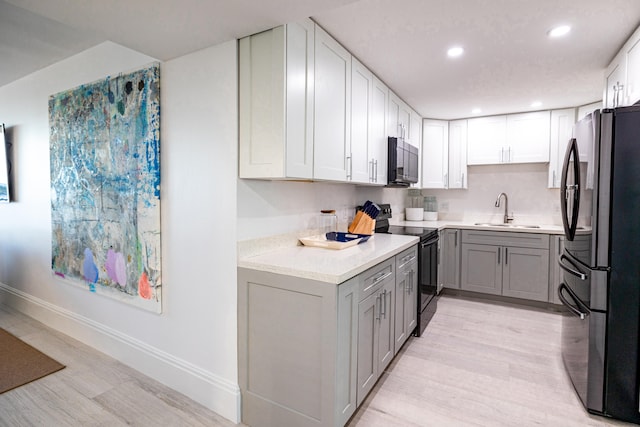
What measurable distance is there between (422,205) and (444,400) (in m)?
3.23

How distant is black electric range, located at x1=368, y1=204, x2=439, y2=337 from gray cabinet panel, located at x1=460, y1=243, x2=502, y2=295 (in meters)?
0.89

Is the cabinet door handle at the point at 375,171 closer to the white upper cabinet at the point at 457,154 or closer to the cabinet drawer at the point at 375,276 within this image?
the cabinet drawer at the point at 375,276

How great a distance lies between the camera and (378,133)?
3.00 m

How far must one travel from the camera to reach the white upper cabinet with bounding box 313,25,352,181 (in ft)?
6.79

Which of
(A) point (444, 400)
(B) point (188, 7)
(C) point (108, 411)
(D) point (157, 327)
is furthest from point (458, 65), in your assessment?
(C) point (108, 411)

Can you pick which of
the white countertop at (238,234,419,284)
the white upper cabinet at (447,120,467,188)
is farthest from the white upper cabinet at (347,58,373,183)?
the white upper cabinet at (447,120,467,188)

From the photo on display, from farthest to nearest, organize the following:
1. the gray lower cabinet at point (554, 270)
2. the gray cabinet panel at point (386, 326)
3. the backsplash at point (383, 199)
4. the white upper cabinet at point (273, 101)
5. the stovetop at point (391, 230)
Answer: the gray lower cabinet at point (554, 270), the stovetop at point (391, 230), the gray cabinet panel at point (386, 326), the backsplash at point (383, 199), the white upper cabinet at point (273, 101)

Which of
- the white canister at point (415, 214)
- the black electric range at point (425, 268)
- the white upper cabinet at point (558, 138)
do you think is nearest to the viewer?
the black electric range at point (425, 268)

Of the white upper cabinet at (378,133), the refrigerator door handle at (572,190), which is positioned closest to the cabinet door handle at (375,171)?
the white upper cabinet at (378,133)

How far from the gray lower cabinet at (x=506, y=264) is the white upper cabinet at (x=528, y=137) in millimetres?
1017

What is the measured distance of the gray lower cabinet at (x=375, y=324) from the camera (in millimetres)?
1875

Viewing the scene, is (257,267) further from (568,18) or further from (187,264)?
(568,18)

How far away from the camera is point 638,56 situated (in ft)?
6.79

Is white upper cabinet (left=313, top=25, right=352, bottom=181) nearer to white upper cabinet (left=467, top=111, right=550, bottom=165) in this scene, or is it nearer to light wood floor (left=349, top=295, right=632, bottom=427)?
light wood floor (left=349, top=295, right=632, bottom=427)
